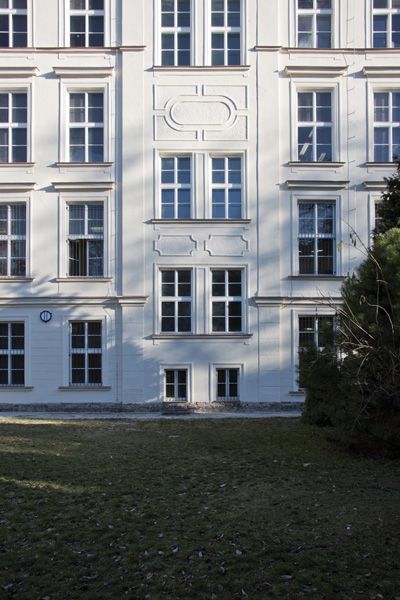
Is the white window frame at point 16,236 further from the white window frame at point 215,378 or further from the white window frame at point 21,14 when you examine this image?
the white window frame at point 215,378

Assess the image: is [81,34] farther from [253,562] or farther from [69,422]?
[253,562]

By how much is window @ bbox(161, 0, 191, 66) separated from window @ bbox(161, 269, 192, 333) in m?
6.62

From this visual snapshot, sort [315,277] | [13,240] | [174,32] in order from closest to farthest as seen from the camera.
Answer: [315,277], [13,240], [174,32]

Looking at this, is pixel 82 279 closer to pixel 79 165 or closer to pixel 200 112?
pixel 79 165

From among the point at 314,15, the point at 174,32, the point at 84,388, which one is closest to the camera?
the point at 84,388

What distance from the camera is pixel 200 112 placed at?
18.7m

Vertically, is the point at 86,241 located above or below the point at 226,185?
below

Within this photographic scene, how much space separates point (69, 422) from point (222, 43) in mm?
12293

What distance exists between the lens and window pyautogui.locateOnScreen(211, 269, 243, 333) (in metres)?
18.6

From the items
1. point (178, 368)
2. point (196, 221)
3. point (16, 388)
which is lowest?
point (16, 388)

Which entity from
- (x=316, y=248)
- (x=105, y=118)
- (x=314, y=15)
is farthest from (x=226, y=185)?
(x=314, y=15)

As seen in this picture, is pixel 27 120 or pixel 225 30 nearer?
pixel 27 120

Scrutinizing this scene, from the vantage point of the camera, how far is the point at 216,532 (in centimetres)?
557

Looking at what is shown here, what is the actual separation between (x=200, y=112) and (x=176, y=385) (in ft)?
27.3
